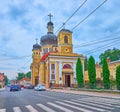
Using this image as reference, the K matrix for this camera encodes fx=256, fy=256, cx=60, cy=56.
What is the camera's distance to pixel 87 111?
12547 mm

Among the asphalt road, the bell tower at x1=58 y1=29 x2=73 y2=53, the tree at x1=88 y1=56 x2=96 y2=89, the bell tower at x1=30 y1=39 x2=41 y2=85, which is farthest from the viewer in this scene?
the bell tower at x1=30 y1=39 x2=41 y2=85

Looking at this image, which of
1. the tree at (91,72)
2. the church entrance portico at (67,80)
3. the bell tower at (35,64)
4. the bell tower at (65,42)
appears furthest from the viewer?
the bell tower at (35,64)

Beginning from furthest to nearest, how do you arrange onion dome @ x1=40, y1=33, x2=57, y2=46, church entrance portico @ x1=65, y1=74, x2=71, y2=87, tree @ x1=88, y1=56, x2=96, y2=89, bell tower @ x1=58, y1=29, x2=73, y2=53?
onion dome @ x1=40, y1=33, x2=57, y2=46, bell tower @ x1=58, y1=29, x2=73, y2=53, church entrance portico @ x1=65, y1=74, x2=71, y2=87, tree @ x1=88, y1=56, x2=96, y2=89

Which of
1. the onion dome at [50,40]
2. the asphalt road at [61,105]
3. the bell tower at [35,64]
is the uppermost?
the onion dome at [50,40]

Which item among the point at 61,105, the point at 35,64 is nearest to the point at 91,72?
the point at 61,105

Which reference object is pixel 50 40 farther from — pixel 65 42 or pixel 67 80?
pixel 67 80

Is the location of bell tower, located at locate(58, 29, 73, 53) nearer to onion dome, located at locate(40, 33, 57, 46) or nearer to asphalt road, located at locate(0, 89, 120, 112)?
onion dome, located at locate(40, 33, 57, 46)

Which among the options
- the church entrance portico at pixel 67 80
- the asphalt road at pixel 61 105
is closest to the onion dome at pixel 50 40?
the church entrance portico at pixel 67 80

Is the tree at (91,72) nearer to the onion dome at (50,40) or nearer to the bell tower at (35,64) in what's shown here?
the onion dome at (50,40)

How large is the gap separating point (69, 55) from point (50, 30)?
23558mm

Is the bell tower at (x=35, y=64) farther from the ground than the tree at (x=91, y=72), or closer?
farther from the ground

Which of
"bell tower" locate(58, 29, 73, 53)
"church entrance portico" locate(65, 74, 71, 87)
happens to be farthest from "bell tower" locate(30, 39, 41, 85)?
"church entrance portico" locate(65, 74, 71, 87)

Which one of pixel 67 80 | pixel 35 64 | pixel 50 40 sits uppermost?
pixel 50 40

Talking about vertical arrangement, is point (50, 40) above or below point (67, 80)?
above
